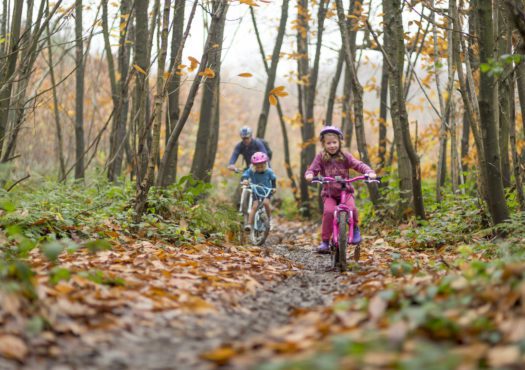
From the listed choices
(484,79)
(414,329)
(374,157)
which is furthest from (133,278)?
(374,157)

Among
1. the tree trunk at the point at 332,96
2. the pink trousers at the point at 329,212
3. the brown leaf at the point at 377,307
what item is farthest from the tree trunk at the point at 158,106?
the tree trunk at the point at 332,96

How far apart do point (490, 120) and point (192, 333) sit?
448cm

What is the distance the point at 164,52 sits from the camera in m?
7.12

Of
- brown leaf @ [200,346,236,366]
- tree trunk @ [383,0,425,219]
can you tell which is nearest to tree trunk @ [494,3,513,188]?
tree trunk @ [383,0,425,219]

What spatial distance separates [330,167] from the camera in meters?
7.60

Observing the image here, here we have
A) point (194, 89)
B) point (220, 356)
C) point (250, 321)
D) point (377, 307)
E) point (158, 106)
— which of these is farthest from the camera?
point (194, 89)

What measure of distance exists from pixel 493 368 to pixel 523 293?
75cm

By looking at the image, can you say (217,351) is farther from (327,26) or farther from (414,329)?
(327,26)

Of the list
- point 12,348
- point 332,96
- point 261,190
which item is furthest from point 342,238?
point 332,96

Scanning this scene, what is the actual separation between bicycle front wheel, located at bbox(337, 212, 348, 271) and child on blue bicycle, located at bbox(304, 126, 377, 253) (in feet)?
1.09

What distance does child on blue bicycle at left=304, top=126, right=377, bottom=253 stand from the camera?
7238 mm

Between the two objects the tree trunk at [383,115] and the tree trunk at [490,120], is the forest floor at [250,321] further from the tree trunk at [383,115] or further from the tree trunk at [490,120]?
the tree trunk at [383,115]

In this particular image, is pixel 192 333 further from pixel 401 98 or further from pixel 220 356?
pixel 401 98

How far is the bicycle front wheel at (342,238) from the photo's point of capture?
660cm
